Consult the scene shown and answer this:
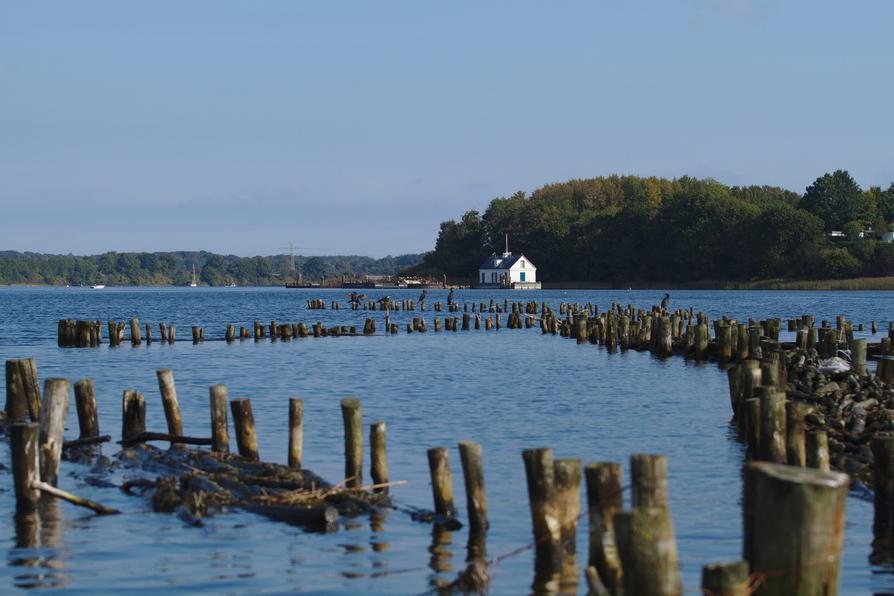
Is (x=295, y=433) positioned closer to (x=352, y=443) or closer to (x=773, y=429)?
Answer: (x=352, y=443)

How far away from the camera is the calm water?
12.9 metres

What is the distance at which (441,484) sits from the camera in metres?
14.6

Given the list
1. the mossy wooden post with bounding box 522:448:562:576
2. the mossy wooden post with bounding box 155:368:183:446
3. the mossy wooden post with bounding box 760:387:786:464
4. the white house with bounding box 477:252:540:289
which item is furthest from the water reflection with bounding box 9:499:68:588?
the white house with bounding box 477:252:540:289

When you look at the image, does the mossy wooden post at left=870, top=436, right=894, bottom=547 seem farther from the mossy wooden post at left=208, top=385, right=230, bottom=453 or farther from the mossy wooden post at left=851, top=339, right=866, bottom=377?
the mossy wooden post at left=851, top=339, right=866, bottom=377

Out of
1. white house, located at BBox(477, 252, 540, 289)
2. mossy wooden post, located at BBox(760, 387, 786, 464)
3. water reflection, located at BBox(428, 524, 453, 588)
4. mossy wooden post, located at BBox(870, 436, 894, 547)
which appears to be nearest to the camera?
water reflection, located at BBox(428, 524, 453, 588)

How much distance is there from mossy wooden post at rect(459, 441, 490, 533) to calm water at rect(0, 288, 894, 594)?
28 cm

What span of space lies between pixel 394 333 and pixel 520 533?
167 feet

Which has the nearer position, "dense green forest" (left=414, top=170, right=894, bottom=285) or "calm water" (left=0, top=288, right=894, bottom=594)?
"calm water" (left=0, top=288, right=894, bottom=594)

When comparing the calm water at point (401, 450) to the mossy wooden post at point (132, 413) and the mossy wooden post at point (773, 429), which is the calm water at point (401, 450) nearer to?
the mossy wooden post at point (773, 429)

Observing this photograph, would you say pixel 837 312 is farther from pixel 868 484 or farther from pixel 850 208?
pixel 850 208

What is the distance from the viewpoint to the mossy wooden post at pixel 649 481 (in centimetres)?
1074

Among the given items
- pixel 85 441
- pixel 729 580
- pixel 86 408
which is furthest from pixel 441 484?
Answer: pixel 86 408

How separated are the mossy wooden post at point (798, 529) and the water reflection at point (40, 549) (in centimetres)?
788

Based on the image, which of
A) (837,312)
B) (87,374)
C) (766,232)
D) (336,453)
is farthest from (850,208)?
(336,453)
